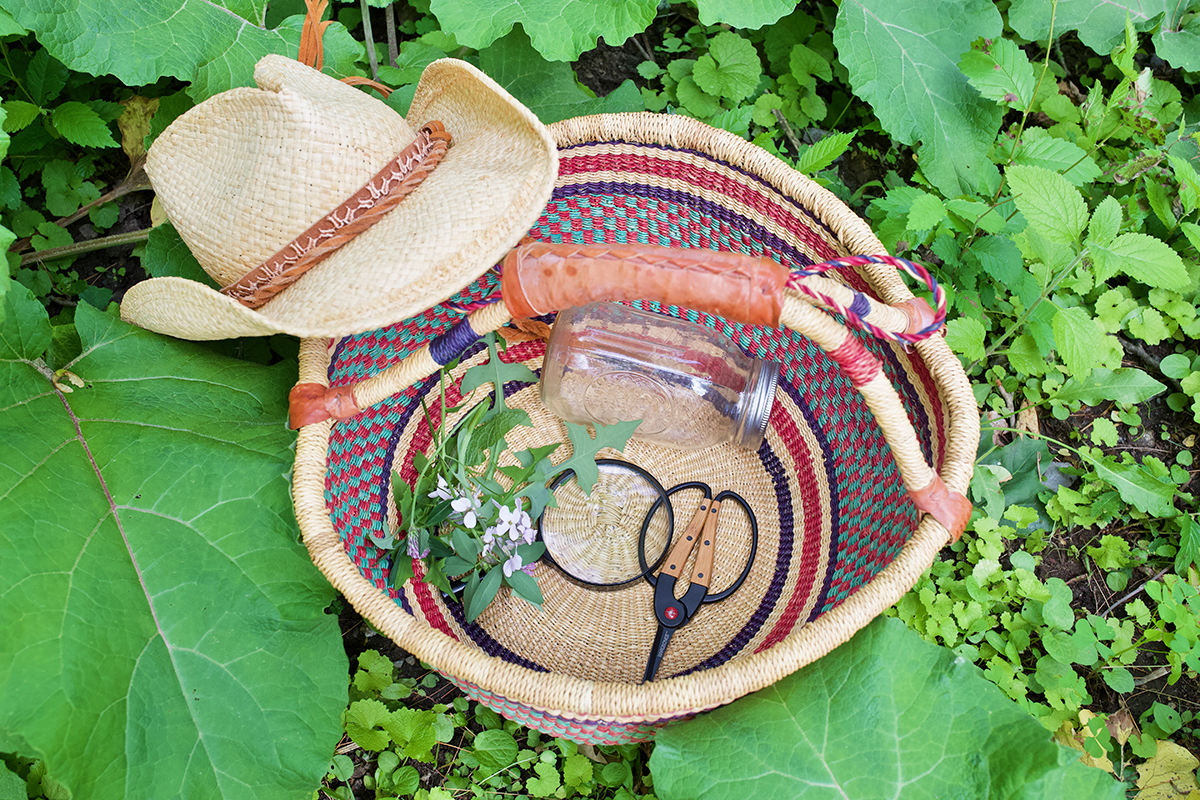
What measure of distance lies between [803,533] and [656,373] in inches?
19.7

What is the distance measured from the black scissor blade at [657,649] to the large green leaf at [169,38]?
143 centimetres

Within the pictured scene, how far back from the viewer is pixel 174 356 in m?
1.54

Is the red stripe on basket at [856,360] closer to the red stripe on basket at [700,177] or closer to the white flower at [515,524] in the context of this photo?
the red stripe on basket at [700,177]

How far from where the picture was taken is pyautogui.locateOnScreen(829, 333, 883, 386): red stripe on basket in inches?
49.5

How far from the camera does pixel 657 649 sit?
1.69 m

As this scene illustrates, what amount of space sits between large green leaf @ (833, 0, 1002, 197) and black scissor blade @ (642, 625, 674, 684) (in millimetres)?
1272

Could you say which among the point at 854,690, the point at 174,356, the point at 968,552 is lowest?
Answer: the point at 968,552

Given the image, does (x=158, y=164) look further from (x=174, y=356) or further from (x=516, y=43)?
(x=516, y=43)

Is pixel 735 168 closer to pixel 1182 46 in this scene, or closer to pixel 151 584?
pixel 151 584

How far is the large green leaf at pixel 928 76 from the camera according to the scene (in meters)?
1.92

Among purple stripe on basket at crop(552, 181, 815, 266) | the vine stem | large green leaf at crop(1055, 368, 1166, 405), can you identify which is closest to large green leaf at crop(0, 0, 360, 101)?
purple stripe on basket at crop(552, 181, 815, 266)

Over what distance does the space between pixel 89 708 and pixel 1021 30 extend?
262 cm

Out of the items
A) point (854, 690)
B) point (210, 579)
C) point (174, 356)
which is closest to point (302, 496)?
point (210, 579)

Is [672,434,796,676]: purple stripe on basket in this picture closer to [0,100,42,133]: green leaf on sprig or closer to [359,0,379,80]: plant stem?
[359,0,379,80]: plant stem
